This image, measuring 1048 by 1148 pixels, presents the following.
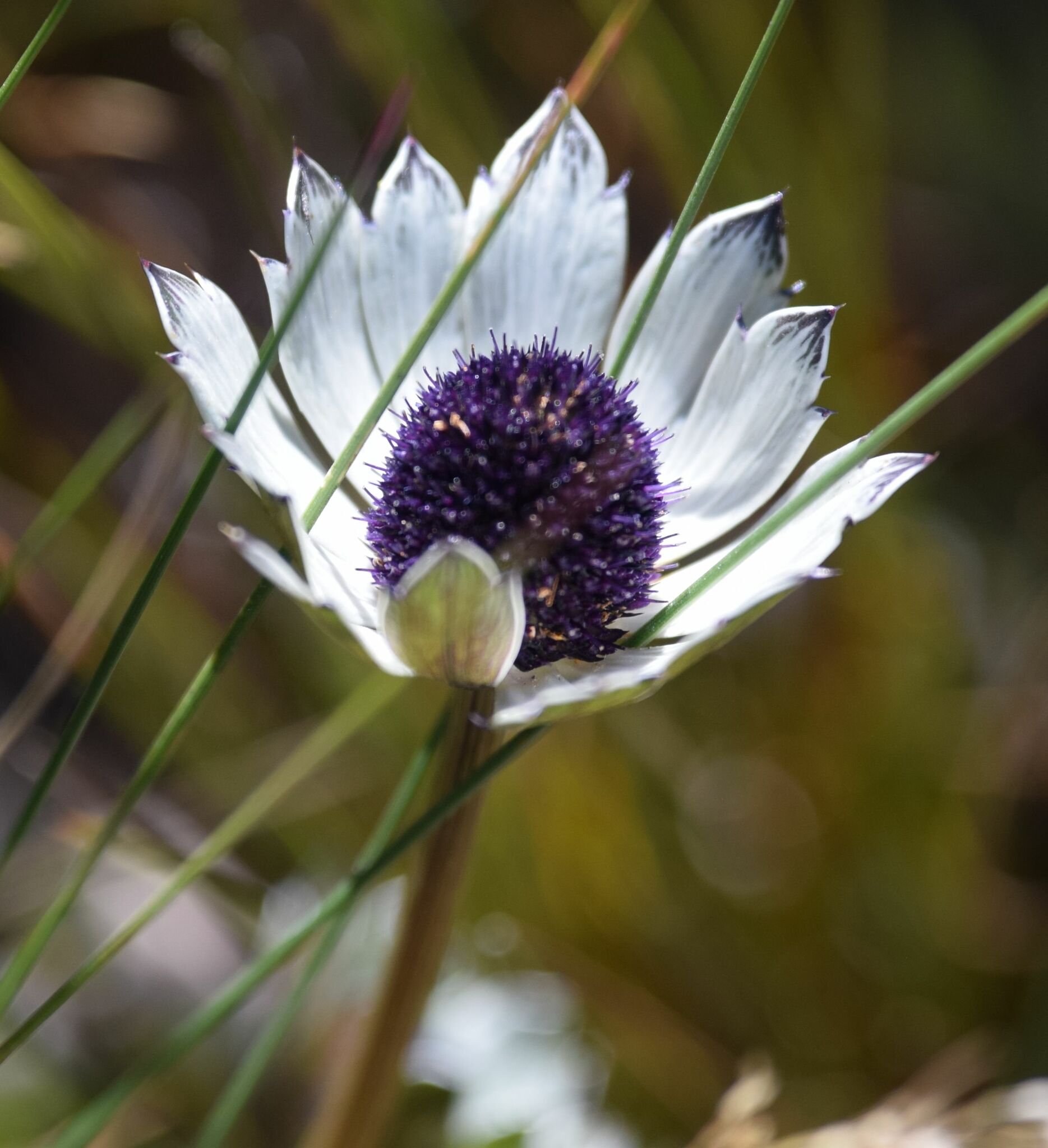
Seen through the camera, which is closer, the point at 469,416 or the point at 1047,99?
the point at 469,416

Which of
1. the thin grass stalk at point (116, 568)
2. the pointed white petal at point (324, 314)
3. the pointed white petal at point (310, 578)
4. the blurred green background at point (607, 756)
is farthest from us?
the blurred green background at point (607, 756)

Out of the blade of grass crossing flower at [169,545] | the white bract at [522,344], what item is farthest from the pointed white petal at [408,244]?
the blade of grass crossing flower at [169,545]

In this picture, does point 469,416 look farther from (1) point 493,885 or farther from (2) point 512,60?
(2) point 512,60

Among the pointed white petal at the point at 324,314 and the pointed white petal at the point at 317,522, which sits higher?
the pointed white petal at the point at 324,314

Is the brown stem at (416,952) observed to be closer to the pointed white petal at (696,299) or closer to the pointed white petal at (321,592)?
the pointed white petal at (321,592)

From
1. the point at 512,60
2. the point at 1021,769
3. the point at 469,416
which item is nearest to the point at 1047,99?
the point at 512,60
